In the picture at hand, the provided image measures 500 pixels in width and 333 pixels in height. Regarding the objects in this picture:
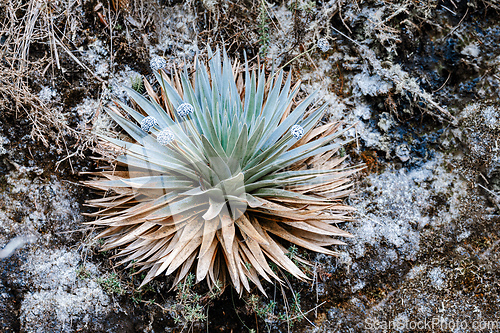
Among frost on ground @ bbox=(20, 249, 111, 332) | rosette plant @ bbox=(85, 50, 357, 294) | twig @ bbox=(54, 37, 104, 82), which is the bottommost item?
frost on ground @ bbox=(20, 249, 111, 332)

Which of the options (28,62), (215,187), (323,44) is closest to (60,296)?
(215,187)

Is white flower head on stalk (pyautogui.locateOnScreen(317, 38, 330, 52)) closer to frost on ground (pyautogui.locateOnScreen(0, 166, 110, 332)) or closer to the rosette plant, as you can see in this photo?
the rosette plant

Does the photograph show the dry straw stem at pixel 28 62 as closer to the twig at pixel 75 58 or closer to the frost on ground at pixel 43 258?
the twig at pixel 75 58

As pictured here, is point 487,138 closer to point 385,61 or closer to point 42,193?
point 385,61

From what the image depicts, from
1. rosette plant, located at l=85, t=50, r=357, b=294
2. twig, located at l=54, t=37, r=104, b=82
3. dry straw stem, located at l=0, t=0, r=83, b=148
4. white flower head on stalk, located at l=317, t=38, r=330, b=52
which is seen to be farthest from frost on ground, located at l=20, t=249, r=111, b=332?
white flower head on stalk, located at l=317, t=38, r=330, b=52

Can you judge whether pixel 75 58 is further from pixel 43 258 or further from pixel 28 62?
pixel 43 258

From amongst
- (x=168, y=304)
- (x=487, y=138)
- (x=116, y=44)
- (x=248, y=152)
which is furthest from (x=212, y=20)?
(x=487, y=138)

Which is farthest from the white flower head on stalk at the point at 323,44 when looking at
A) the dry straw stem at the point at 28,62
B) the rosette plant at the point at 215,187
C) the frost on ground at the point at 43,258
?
the frost on ground at the point at 43,258
